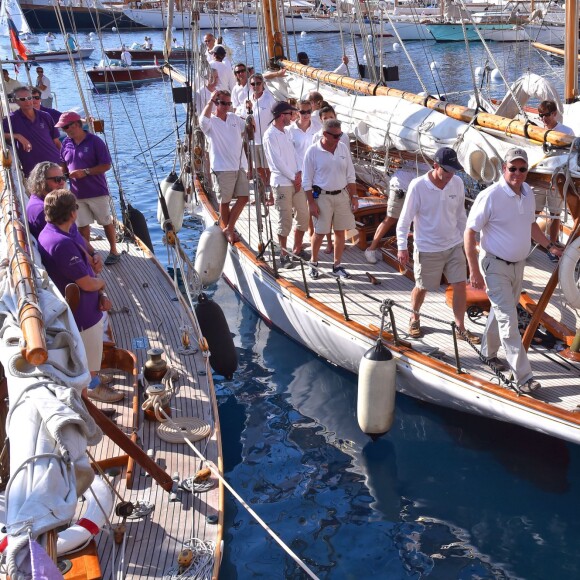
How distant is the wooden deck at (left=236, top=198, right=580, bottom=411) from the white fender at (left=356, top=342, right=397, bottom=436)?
49cm

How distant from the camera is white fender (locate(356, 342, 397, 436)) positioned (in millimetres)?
6637

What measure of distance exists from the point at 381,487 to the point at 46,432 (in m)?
3.92

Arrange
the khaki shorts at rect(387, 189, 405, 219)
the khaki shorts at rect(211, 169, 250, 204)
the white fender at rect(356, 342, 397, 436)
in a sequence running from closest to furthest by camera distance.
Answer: the white fender at rect(356, 342, 397, 436) < the khaki shorts at rect(387, 189, 405, 219) < the khaki shorts at rect(211, 169, 250, 204)

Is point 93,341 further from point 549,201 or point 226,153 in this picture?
point 549,201

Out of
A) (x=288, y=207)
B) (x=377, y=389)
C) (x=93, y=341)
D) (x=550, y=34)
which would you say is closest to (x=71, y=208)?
(x=93, y=341)

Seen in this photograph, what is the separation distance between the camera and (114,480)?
559 cm

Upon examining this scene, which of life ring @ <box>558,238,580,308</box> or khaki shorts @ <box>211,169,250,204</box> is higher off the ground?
khaki shorts @ <box>211,169,250,204</box>

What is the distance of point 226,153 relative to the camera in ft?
30.7

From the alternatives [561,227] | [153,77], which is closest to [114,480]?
[561,227]

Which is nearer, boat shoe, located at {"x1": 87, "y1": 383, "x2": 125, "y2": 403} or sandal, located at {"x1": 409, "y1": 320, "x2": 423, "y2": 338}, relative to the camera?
boat shoe, located at {"x1": 87, "y1": 383, "x2": 125, "y2": 403}

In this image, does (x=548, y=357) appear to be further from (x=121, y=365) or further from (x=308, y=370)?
(x=121, y=365)

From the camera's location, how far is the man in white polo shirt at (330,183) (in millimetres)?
8188

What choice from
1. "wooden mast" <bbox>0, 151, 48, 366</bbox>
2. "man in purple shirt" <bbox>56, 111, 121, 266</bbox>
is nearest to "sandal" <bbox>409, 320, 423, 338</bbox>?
"man in purple shirt" <bbox>56, 111, 121, 266</bbox>

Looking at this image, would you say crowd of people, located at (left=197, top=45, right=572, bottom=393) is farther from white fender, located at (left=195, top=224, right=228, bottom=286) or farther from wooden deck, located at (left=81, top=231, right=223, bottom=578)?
wooden deck, located at (left=81, top=231, right=223, bottom=578)
